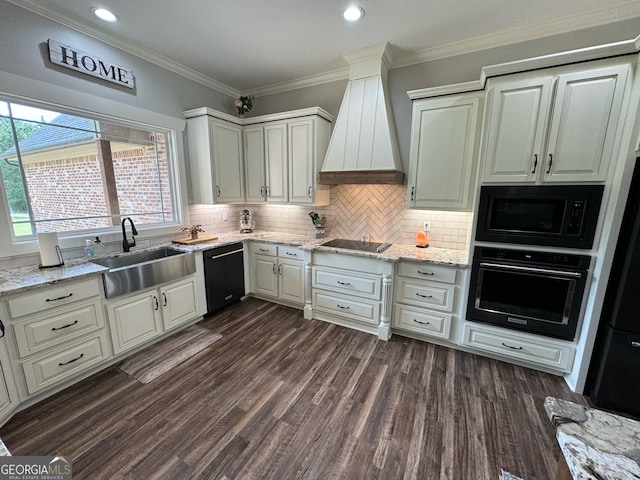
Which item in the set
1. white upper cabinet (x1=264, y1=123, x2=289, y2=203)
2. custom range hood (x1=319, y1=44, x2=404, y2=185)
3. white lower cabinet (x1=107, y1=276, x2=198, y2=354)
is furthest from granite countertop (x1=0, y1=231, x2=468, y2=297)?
custom range hood (x1=319, y1=44, x2=404, y2=185)

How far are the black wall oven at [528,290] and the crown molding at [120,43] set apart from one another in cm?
372

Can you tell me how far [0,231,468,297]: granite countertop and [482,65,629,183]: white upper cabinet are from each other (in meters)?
0.87

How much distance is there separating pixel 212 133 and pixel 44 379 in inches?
109

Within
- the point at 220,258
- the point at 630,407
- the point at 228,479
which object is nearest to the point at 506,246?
the point at 630,407

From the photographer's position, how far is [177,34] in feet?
8.18

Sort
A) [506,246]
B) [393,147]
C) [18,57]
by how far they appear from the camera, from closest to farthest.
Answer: [18,57] → [506,246] → [393,147]

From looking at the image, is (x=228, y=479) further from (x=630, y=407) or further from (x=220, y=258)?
(x=630, y=407)

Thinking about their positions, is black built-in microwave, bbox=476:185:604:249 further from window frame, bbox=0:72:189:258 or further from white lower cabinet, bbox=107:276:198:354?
window frame, bbox=0:72:189:258

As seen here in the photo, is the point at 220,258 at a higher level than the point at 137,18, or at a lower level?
lower

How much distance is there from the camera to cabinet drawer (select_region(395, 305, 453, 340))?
2592 millimetres

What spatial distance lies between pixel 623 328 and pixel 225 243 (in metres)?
3.57

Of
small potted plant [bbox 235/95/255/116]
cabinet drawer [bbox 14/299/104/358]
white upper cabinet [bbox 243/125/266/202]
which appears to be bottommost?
cabinet drawer [bbox 14/299/104/358]

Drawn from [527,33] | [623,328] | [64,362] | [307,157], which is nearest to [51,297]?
[64,362]

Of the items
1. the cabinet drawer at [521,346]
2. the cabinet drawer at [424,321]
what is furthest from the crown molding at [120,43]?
the cabinet drawer at [521,346]
